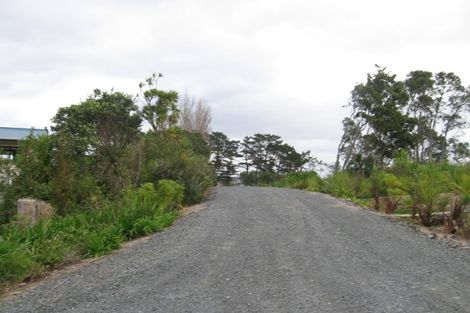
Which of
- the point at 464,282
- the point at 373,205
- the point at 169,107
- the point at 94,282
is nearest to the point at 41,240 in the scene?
the point at 94,282

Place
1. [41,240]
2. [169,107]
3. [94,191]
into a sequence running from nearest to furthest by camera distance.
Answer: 1. [41,240]
2. [94,191]
3. [169,107]

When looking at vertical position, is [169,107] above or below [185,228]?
above

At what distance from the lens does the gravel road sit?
17.2 ft

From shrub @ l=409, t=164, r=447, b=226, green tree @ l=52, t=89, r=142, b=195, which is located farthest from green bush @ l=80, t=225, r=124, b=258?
shrub @ l=409, t=164, r=447, b=226

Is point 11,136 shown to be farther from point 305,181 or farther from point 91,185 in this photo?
point 91,185

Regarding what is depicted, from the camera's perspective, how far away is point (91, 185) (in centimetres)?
1199

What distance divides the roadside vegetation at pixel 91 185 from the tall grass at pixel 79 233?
0.6 inches

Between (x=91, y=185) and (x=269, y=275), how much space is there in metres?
6.95

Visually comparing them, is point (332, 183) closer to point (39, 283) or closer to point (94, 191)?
point (94, 191)

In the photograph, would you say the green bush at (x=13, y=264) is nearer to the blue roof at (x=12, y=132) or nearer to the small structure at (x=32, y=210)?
the small structure at (x=32, y=210)

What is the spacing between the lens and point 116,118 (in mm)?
13922

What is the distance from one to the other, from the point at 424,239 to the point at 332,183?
33.1 feet

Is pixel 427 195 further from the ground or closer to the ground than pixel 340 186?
closer to the ground

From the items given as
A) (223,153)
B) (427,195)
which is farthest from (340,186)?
(223,153)
